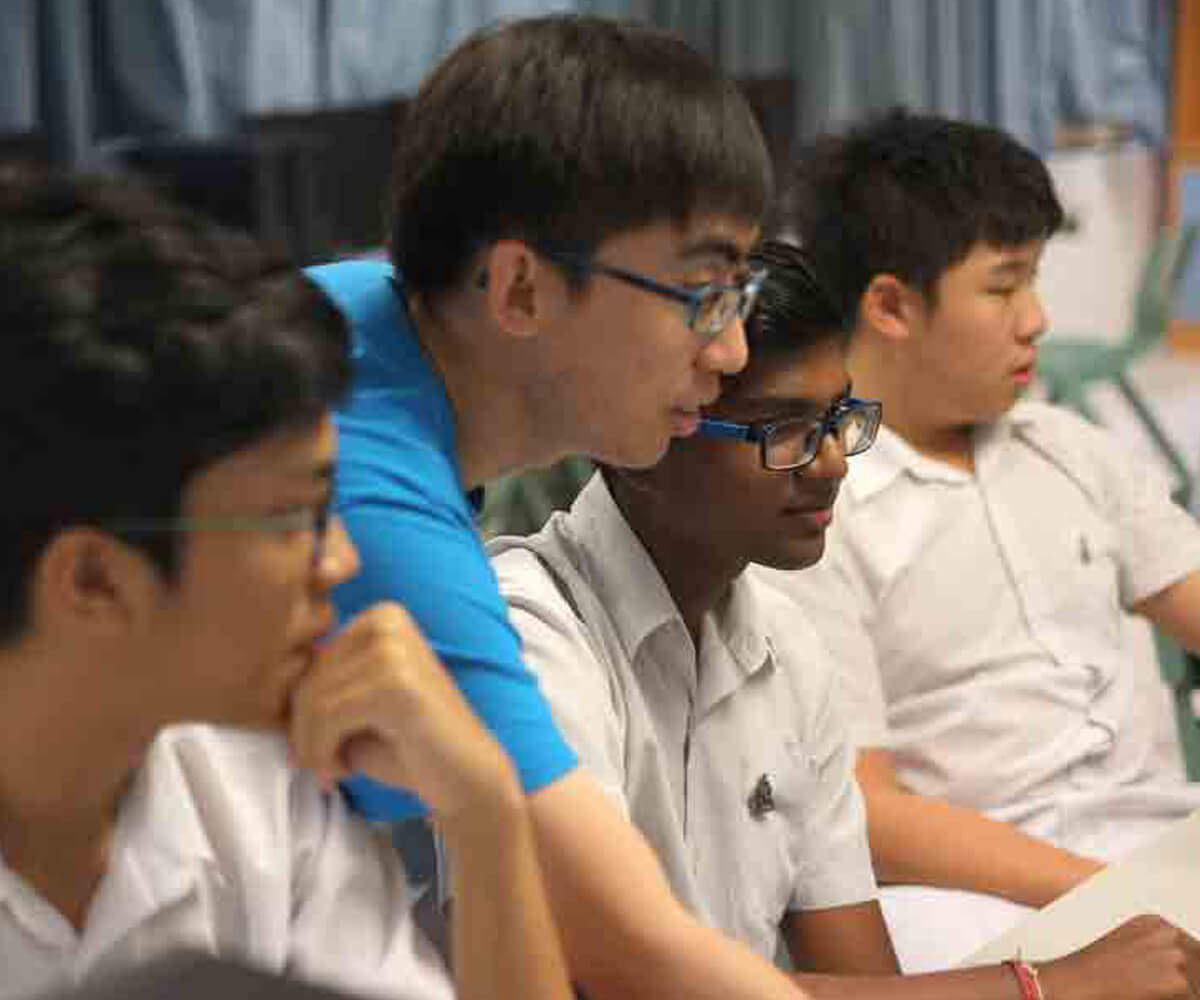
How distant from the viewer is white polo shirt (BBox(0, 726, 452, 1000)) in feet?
3.47

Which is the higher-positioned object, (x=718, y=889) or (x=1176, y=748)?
(x=718, y=889)

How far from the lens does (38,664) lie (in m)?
0.98

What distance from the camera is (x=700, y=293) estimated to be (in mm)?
1310

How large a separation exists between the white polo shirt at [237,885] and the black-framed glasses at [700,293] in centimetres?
39

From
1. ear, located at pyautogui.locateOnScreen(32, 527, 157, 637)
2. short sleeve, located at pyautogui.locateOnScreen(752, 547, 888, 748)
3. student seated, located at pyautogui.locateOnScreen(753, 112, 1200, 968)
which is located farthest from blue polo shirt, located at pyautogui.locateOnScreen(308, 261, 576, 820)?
student seated, located at pyautogui.locateOnScreen(753, 112, 1200, 968)

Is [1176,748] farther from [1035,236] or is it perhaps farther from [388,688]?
[388,688]

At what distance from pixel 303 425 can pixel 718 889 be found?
0.74 metres

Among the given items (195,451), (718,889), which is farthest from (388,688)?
(718,889)

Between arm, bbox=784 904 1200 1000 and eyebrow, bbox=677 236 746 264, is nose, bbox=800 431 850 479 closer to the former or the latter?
eyebrow, bbox=677 236 746 264

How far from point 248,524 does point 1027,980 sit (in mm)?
725

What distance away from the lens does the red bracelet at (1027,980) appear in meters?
1.37

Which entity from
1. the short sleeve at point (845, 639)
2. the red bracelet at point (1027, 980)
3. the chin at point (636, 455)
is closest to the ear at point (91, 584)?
the chin at point (636, 455)

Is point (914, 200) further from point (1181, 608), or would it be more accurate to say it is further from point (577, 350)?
point (577, 350)

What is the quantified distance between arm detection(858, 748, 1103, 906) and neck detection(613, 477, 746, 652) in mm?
454
